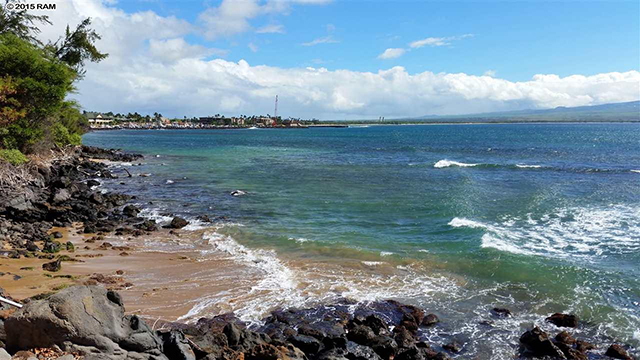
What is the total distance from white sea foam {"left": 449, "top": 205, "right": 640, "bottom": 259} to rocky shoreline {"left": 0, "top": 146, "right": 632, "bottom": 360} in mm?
7058

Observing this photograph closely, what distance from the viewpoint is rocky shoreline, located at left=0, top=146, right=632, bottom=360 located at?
679 cm

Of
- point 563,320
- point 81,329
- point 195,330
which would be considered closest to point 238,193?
point 195,330

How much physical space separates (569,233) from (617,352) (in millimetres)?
11614

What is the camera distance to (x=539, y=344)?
10516 mm

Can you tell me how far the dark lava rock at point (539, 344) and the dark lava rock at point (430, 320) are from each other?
2181mm

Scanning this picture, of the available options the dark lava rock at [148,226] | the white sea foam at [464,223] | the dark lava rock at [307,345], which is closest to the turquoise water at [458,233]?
the white sea foam at [464,223]

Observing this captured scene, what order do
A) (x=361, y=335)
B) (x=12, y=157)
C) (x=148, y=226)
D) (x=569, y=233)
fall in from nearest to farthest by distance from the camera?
(x=361, y=335) → (x=569, y=233) → (x=148, y=226) → (x=12, y=157)

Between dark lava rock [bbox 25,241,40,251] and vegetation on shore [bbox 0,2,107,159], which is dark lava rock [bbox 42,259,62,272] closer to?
dark lava rock [bbox 25,241,40,251]

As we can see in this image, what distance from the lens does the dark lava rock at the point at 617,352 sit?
10.3 metres

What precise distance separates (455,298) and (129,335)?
32.4ft

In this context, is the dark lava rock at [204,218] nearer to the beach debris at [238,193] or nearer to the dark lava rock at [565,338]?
the beach debris at [238,193]

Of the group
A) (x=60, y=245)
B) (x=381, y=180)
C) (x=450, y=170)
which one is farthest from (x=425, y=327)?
(x=450, y=170)

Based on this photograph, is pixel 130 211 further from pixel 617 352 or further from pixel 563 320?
pixel 617 352

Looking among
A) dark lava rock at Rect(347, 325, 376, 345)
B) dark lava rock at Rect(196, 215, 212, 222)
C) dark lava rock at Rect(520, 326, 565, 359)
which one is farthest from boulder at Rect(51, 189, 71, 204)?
dark lava rock at Rect(520, 326, 565, 359)
